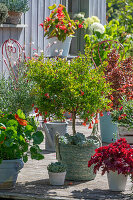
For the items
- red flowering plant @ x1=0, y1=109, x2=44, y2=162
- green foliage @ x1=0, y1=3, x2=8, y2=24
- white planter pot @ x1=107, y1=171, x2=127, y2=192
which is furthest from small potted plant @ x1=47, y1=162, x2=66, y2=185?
green foliage @ x1=0, y1=3, x2=8, y2=24

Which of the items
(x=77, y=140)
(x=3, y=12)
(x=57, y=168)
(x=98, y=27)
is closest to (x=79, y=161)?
(x=77, y=140)

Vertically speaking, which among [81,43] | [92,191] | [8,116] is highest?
[81,43]

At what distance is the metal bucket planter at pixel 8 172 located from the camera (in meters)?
4.29

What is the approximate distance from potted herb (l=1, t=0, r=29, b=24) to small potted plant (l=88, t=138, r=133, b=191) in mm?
4063

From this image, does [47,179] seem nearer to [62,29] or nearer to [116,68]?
[116,68]

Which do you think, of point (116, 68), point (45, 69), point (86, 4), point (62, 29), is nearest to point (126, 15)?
point (86, 4)

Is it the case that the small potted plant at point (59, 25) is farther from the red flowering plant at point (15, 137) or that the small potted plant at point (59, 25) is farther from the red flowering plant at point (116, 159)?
the red flowering plant at point (116, 159)

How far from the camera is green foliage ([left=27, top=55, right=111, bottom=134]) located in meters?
4.68

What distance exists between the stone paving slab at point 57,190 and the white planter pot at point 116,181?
62mm

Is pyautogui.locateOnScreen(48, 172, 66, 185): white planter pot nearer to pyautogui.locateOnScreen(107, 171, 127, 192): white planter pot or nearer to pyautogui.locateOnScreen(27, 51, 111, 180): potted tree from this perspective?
pyautogui.locateOnScreen(27, 51, 111, 180): potted tree

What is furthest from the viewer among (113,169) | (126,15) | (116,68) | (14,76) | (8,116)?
(126,15)

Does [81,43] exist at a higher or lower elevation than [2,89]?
higher

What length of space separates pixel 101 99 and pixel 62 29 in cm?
349

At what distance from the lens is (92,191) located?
431 cm
